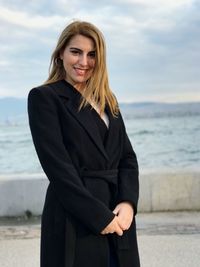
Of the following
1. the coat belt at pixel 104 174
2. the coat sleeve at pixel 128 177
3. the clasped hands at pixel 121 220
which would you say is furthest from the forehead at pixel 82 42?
the clasped hands at pixel 121 220

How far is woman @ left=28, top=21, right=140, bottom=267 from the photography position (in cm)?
218

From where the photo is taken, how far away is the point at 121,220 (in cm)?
223

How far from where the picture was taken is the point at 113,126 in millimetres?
2361

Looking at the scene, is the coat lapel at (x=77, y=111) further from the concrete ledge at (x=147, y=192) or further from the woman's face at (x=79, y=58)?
the concrete ledge at (x=147, y=192)

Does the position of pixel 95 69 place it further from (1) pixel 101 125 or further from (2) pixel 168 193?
(2) pixel 168 193

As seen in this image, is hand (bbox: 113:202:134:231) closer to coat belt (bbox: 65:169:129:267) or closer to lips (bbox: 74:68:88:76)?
coat belt (bbox: 65:169:129:267)

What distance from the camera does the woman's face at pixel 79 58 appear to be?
2324mm

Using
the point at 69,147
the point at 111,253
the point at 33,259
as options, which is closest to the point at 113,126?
the point at 69,147

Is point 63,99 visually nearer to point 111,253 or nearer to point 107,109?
point 107,109

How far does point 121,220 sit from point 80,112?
508 mm

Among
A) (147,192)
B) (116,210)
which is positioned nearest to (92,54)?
(116,210)

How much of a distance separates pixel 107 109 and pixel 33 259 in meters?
2.76

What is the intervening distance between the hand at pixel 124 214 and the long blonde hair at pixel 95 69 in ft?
1.41

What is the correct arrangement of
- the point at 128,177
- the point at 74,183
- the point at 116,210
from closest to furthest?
the point at 74,183
the point at 116,210
the point at 128,177
